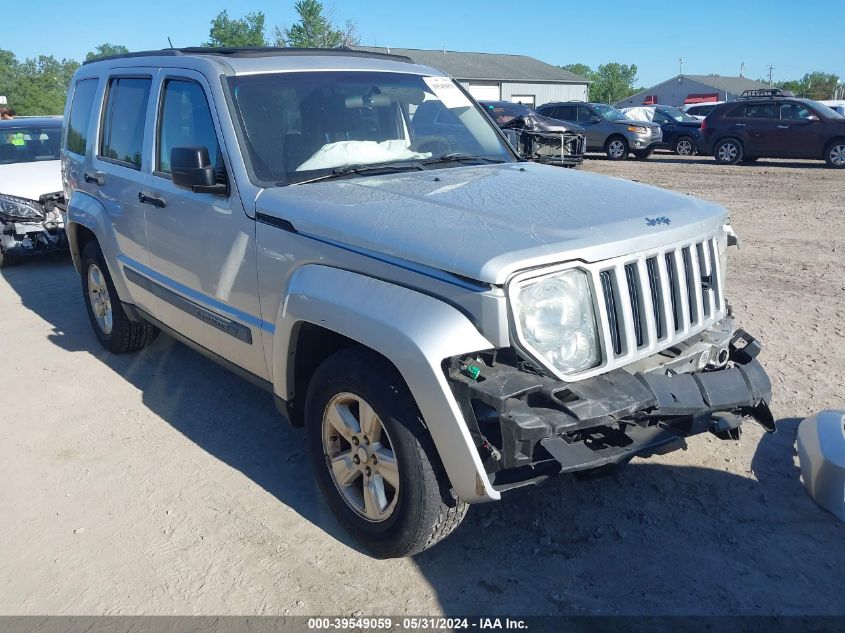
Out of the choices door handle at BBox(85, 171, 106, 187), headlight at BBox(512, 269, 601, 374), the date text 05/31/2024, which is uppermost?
door handle at BBox(85, 171, 106, 187)

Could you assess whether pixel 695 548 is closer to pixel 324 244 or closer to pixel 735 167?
pixel 324 244

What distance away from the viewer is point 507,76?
55.4 metres

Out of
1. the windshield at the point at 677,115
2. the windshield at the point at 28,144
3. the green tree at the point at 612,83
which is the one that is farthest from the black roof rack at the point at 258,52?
the green tree at the point at 612,83

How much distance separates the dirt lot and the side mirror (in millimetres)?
1513

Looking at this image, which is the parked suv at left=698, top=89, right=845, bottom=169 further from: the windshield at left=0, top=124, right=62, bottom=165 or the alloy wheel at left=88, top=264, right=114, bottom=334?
the alloy wheel at left=88, top=264, right=114, bottom=334

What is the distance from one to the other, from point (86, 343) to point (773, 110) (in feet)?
57.5

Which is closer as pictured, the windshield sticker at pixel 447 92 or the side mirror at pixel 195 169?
the side mirror at pixel 195 169

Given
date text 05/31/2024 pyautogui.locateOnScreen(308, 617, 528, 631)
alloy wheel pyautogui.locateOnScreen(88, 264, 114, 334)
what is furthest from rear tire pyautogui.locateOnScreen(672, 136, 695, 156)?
date text 05/31/2024 pyautogui.locateOnScreen(308, 617, 528, 631)

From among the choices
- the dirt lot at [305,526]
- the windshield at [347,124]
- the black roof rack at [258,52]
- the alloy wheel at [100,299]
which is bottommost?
the dirt lot at [305,526]

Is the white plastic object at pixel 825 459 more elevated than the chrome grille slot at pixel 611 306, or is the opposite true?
the chrome grille slot at pixel 611 306

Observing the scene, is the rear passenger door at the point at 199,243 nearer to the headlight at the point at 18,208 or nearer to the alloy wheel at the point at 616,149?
the headlight at the point at 18,208

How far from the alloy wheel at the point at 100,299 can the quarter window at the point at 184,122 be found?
161 cm

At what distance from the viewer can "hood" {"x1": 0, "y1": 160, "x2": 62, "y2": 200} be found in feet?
28.3

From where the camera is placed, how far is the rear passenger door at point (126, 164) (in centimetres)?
451
